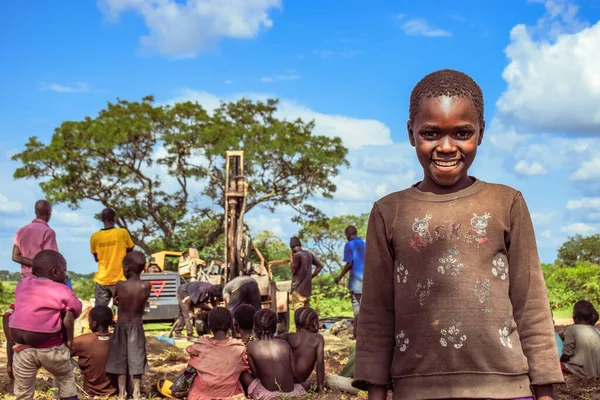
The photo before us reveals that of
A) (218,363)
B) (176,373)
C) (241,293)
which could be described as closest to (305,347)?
(218,363)

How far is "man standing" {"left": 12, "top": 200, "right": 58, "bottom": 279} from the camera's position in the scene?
27.3 feet

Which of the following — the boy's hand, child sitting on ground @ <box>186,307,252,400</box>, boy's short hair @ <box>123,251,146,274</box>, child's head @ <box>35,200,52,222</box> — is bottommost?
child sitting on ground @ <box>186,307,252,400</box>

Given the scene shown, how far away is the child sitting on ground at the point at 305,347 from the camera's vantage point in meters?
7.19

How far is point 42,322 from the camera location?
5672 mm

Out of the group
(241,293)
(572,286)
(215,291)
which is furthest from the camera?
(572,286)

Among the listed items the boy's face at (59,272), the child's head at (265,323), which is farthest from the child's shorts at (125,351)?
the boy's face at (59,272)

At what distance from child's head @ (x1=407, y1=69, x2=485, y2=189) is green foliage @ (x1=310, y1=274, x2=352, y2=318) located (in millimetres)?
16281

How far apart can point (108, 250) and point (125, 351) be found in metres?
2.08

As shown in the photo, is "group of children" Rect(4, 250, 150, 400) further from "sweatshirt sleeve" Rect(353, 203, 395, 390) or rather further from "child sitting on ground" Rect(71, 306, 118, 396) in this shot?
"sweatshirt sleeve" Rect(353, 203, 395, 390)

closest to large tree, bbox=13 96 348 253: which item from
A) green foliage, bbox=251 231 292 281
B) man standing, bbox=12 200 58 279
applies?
green foliage, bbox=251 231 292 281

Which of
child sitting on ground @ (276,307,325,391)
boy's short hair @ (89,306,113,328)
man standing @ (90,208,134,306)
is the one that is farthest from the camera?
man standing @ (90,208,134,306)

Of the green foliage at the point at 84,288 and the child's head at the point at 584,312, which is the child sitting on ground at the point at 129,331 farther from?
the green foliage at the point at 84,288

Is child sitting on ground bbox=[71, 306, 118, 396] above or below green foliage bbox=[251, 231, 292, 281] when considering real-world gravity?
below

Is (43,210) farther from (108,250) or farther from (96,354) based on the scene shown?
(96,354)
